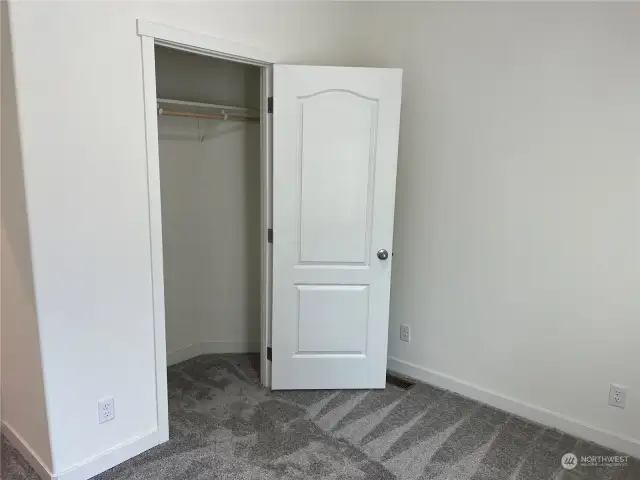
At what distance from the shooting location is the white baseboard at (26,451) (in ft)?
7.03

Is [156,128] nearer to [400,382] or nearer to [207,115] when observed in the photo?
[207,115]

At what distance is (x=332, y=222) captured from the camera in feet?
9.37

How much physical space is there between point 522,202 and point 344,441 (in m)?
1.60

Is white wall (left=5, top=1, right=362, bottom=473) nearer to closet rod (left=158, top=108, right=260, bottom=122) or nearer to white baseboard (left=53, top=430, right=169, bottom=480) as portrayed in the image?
white baseboard (left=53, top=430, right=169, bottom=480)

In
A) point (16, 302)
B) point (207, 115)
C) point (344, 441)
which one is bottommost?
point (344, 441)

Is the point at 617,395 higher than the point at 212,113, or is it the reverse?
the point at 212,113

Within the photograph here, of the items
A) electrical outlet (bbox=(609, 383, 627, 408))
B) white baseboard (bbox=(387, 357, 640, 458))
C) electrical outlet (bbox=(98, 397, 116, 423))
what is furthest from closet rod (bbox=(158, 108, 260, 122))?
electrical outlet (bbox=(609, 383, 627, 408))

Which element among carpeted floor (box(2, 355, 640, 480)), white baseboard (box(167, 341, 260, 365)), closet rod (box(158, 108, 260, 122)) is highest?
closet rod (box(158, 108, 260, 122))

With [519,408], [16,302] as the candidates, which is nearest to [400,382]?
[519,408]

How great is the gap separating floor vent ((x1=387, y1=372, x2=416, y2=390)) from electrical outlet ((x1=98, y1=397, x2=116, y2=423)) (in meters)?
1.71

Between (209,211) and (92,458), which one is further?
(209,211)

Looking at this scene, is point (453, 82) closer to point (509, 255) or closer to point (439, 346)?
point (509, 255)

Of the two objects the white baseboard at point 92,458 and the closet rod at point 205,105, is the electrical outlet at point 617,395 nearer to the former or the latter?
the white baseboard at point 92,458

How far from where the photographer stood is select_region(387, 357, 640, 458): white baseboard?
2457mm
